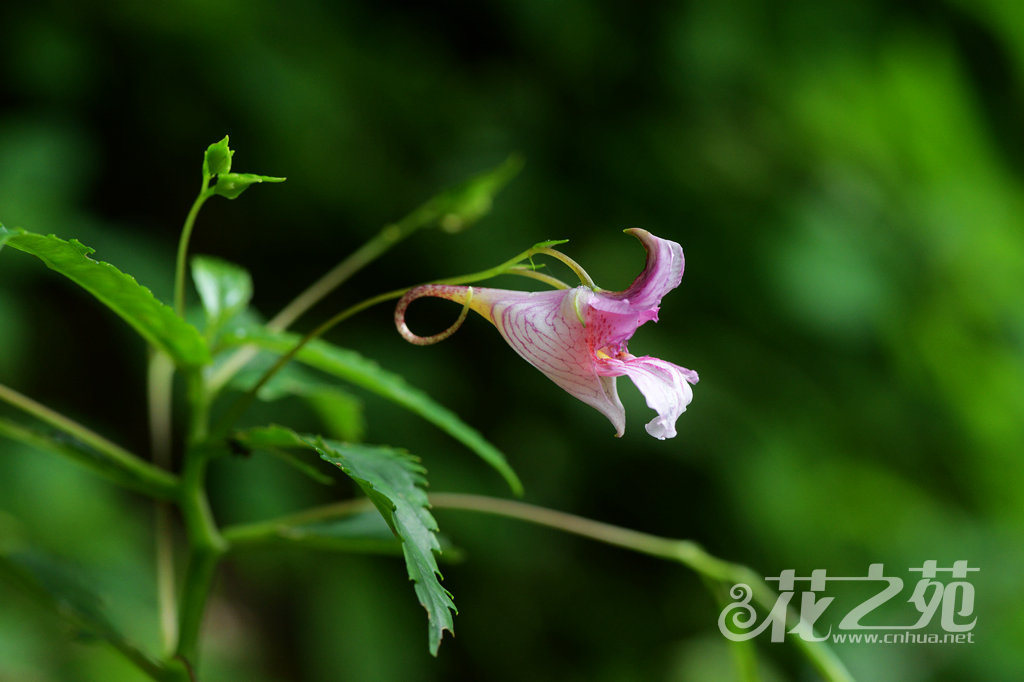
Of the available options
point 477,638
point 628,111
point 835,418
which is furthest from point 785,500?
point 628,111

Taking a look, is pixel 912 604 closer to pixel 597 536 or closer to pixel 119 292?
pixel 597 536

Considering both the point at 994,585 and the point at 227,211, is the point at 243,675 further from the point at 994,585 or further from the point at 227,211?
the point at 994,585

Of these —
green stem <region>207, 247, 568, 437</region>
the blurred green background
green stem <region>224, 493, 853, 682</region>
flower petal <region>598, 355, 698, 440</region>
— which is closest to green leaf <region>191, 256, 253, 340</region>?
green stem <region>207, 247, 568, 437</region>

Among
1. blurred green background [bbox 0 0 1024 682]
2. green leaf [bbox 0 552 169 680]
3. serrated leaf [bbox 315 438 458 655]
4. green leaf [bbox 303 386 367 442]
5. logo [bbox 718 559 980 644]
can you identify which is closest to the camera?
serrated leaf [bbox 315 438 458 655]

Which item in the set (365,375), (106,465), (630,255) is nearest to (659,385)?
(365,375)

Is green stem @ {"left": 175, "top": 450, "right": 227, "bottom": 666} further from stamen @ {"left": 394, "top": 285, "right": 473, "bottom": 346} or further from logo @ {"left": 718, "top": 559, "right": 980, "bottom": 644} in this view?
logo @ {"left": 718, "top": 559, "right": 980, "bottom": 644}

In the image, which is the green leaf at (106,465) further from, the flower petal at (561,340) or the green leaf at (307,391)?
the flower petal at (561,340)
